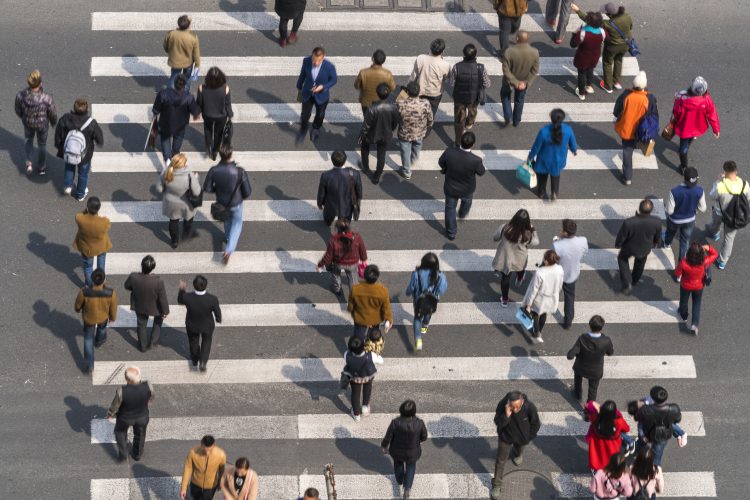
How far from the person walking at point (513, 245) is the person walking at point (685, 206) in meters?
2.20

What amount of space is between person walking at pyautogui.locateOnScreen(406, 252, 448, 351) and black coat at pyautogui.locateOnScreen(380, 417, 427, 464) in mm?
2324

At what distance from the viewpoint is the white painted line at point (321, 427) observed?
18.6 m

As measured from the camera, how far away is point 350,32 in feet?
80.8

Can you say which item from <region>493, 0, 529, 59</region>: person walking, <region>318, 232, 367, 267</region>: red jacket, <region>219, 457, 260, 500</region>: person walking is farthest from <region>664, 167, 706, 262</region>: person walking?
<region>219, 457, 260, 500</region>: person walking

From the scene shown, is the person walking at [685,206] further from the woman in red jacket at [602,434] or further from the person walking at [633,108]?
the woman in red jacket at [602,434]

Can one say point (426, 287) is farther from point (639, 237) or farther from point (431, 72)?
point (431, 72)

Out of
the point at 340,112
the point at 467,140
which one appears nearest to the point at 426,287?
the point at 467,140

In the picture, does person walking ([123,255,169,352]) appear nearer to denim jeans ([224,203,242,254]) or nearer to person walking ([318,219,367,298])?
denim jeans ([224,203,242,254])

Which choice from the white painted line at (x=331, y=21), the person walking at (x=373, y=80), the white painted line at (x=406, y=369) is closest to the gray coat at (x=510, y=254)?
the white painted line at (x=406, y=369)

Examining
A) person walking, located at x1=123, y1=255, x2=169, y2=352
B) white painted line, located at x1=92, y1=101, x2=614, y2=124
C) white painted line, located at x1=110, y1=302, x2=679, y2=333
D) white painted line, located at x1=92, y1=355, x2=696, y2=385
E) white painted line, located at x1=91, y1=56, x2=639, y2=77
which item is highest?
white painted line, located at x1=91, y1=56, x2=639, y2=77

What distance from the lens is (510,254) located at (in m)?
19.9

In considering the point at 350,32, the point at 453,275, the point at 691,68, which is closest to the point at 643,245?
the point at 453,275

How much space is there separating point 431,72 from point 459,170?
2186mm

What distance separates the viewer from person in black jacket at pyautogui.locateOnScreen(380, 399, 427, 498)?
56.4 feet
